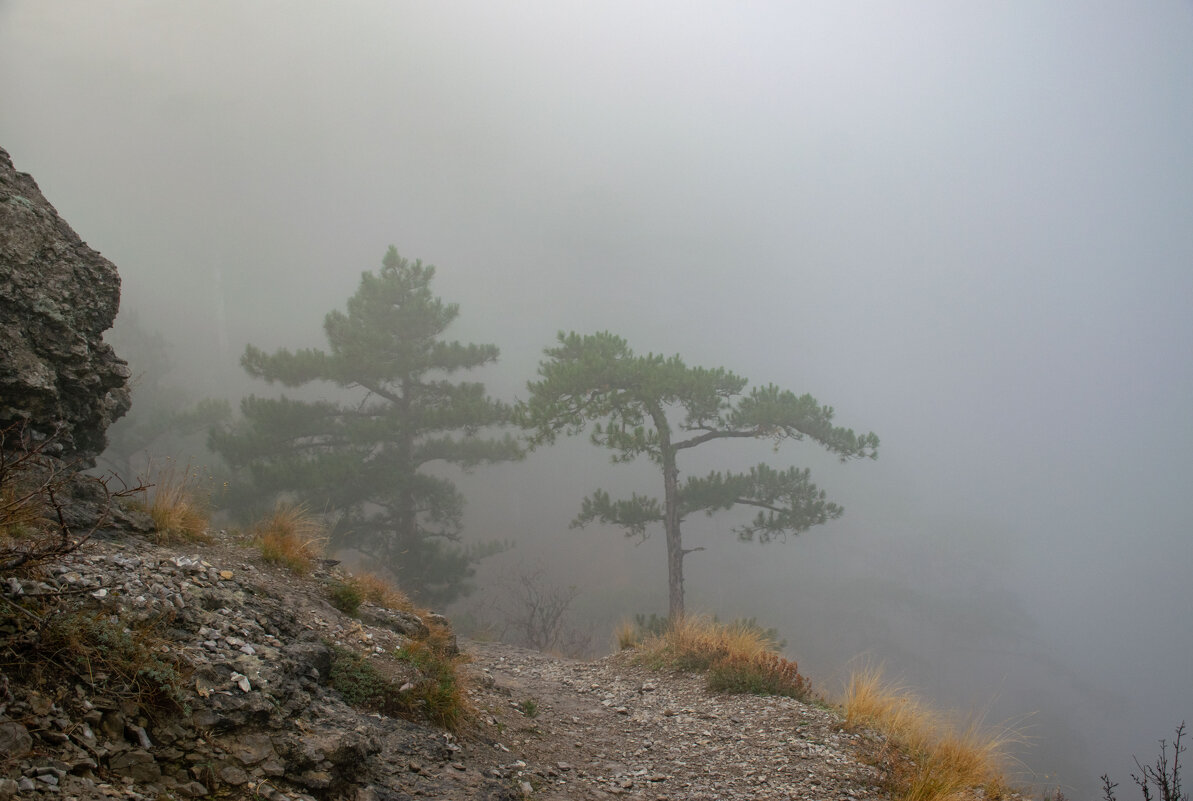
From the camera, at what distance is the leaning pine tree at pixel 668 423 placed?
16.2 metres

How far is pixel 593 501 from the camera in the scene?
17.7 metres

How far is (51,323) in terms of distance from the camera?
5.21 metres

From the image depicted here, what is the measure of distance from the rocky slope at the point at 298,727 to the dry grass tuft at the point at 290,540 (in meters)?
0.15

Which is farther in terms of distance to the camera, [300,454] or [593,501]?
[300,454]

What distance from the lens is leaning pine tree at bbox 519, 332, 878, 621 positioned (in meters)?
16.2

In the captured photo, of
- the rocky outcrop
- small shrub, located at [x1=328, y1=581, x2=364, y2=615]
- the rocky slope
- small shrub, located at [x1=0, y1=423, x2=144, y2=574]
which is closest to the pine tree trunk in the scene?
the rocky slope

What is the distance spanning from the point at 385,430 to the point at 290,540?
13.4 m

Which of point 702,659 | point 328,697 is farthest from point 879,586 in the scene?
point 328,697

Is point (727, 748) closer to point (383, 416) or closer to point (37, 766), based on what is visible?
point (37, 766)

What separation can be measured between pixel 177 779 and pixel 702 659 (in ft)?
23.4

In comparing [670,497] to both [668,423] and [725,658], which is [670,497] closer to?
[668,423]

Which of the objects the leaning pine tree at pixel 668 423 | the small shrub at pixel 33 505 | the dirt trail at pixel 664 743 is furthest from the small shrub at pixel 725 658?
the small shrub at pixel 33 505

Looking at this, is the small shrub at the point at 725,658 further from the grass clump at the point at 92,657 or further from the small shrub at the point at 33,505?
the small shrub at the point at 33,505

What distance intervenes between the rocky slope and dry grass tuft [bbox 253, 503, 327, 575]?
15 cm
